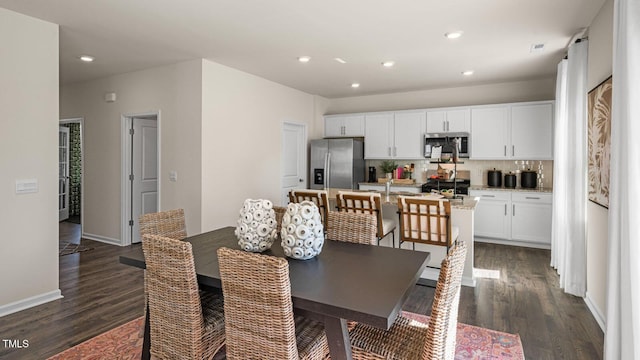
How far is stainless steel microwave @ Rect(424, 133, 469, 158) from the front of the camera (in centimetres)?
591

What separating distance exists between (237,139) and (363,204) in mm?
2306

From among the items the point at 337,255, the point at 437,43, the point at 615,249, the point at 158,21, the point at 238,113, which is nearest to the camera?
the point at 615,249

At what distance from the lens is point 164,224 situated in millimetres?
2650

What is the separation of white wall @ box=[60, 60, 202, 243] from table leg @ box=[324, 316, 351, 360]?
3.35 meters

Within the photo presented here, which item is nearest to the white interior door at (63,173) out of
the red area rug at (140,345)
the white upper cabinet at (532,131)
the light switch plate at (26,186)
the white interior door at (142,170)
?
the white interior door at (142,170)

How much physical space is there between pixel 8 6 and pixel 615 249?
4890 millimetres

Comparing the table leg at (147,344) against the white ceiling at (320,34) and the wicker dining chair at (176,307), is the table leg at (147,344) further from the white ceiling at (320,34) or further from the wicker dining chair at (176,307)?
the white ceiling at (320,34)

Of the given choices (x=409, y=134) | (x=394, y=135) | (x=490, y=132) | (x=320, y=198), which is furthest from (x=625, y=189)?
(x=394, y=135)

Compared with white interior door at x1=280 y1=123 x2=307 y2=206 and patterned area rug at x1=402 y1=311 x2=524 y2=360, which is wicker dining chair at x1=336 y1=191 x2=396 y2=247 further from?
white interior door at x1=280 y1=123 x2=307 y2=206

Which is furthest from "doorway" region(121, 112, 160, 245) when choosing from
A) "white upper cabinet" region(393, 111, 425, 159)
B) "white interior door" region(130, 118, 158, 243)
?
"white upper cabinet" region(393, 111, 425, 159)

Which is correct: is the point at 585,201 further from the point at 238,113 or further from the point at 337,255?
the point at 238,113

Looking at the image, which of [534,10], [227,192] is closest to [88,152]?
[227,192]

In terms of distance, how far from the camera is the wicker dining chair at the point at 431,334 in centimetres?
147

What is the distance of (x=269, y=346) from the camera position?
1562 mm
